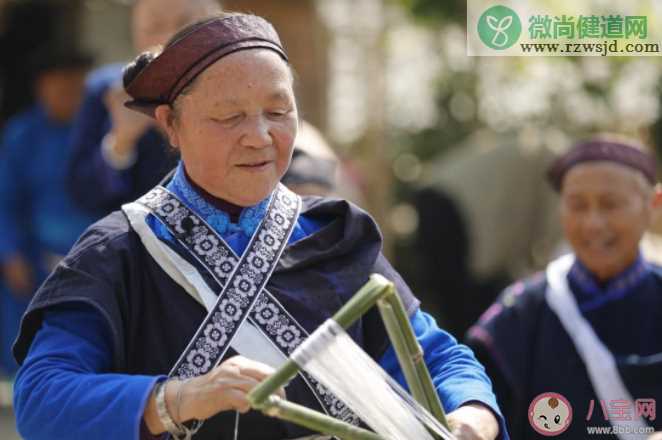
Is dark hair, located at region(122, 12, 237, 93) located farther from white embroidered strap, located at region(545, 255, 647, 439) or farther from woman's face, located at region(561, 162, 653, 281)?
woman's face, located at region(561, 162, 653, 281)

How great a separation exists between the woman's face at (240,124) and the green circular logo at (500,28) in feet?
7.57

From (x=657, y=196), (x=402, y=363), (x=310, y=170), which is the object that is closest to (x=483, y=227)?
(x=657, y=196)

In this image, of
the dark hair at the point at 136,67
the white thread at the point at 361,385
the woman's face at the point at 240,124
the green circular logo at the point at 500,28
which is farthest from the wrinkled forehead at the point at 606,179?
the white thread at the point at 361,385

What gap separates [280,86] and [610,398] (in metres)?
1.85

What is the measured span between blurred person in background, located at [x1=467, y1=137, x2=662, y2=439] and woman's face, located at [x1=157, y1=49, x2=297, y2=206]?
1.44 metres

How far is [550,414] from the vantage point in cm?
402

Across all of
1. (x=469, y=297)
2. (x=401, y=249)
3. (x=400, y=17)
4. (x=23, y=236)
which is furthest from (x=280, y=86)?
(x=400, y=17)

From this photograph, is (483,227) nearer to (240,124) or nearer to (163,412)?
(240,124)

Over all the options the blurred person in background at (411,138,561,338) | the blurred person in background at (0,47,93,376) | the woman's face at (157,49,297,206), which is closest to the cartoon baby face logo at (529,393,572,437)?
the woman's face at (157,49,297,206)

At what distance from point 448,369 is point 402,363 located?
364 millimetres

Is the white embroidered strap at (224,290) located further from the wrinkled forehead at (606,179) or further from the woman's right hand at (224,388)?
the wrinkled forehead at (606,179)

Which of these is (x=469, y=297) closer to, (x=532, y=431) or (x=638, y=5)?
(x=638, y=5)

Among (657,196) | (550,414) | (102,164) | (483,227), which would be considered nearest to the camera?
(550,414)

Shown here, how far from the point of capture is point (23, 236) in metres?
7.18
